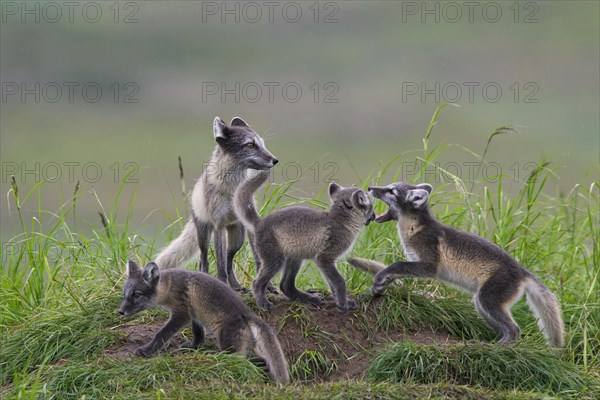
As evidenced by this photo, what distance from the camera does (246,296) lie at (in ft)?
27.2

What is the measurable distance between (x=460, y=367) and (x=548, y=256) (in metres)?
3.18

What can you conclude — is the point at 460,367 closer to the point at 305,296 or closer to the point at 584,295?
the point at 305,296

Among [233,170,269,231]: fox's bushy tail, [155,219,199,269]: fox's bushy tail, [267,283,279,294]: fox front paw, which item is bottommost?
[267,283,279,294]: fox front paw

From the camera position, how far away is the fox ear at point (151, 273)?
7301mm

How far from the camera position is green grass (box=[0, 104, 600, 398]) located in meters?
6.79

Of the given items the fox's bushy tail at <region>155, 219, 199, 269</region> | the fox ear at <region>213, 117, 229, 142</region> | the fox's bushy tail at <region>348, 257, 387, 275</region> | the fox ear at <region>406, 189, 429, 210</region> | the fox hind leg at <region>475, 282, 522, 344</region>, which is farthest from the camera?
the fox's bushy tail at <region>155, 219, 199, 269</region>

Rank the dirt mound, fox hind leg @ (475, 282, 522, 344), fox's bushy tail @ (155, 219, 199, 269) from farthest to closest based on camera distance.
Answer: fox's bushy tail @ (155, 219, 199, 269)
fox hind leg @ (475, 282, 522, 344)
the dirt mound

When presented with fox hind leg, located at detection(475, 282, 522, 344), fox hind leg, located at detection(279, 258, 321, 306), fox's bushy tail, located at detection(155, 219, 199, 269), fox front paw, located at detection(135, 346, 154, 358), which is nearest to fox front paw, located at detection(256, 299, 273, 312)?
fox hind leg, located at detection(279, 258, 321, 306)

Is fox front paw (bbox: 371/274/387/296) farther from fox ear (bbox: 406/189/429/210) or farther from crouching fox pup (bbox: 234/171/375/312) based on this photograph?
fox ear (bbox: 406/189/429/210)

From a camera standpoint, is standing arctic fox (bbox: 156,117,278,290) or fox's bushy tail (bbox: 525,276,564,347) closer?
fox's bushy tail (bbox: 525,276,564,347)

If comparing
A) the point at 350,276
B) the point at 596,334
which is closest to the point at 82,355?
the point at 350,276

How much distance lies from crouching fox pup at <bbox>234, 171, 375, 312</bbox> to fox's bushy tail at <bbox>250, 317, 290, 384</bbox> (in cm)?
65

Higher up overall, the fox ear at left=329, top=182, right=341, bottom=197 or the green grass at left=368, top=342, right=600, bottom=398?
the fox ear at left=329, top=182, right=341, bottom=197

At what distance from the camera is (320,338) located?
7797 mm
